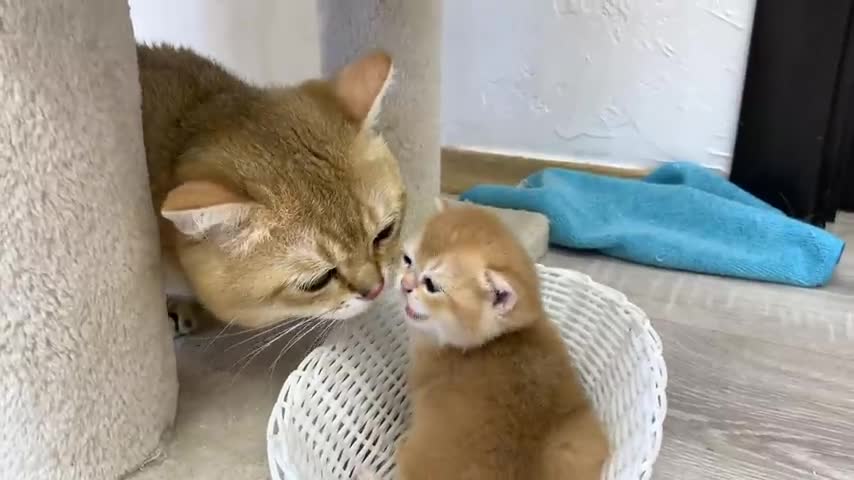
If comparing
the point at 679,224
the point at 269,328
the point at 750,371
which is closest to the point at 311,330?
the point at 269,328

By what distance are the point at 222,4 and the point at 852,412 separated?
4.56 feet

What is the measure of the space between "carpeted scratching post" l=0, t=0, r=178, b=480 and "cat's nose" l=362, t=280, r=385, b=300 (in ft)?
0.78

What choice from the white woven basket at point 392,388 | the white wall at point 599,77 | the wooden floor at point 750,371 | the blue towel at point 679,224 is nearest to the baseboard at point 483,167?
the white wall at point 599,77

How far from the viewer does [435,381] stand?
88 cm

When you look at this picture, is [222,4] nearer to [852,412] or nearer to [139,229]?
[139,229]

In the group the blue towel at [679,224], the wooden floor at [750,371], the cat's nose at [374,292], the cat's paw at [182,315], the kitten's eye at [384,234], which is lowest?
the wooden floor at [750,371]

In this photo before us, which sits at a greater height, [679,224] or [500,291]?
[500,291]

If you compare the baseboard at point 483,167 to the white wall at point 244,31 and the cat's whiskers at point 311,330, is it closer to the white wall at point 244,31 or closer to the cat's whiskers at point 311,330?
the white wall at point 244,31

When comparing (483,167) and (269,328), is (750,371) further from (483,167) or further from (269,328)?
(483,167)

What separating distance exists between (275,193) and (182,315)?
42cm

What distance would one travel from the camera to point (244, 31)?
1678 millimetres

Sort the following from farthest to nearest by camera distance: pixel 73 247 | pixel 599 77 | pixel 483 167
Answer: pixel 483 167 → pixel 599 77 → pixel 73 247

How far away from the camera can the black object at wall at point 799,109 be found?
1410mm

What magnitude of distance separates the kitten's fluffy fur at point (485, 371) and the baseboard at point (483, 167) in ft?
2.81
